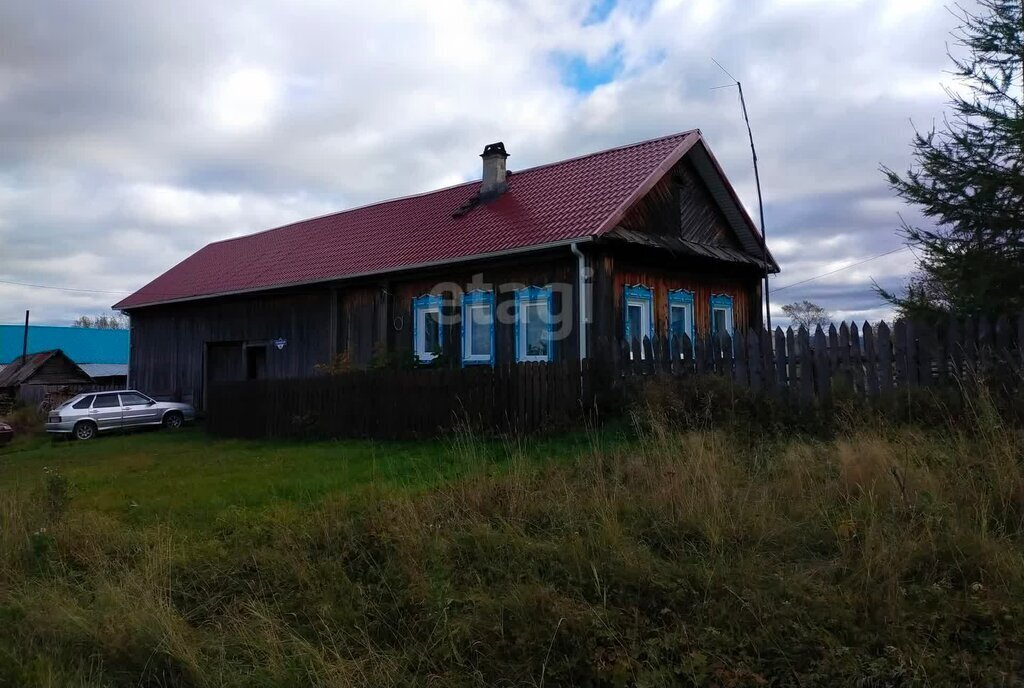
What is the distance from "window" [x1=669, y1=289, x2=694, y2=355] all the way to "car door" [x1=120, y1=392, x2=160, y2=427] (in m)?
13.8

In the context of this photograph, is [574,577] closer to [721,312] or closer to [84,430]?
[721,312]

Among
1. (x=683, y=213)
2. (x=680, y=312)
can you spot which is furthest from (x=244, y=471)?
(x=683, y=213)

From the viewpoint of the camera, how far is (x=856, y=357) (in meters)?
8.99

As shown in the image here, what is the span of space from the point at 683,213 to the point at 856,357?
24.4 ft

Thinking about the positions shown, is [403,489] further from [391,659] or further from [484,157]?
[484,157]

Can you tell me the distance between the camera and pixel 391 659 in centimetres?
439

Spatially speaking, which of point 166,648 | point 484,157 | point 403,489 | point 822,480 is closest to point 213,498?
point 403,489

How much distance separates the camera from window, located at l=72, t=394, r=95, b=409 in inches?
782

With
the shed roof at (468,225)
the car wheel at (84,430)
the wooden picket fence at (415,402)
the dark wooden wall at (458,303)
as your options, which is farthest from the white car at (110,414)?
the wooden picket fence at (415,402)

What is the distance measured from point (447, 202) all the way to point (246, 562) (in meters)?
13.8

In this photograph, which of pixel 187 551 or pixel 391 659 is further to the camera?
pixel 187 551

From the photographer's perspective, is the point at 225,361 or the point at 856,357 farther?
the point at 225,361

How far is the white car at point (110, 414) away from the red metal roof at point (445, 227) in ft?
9.98

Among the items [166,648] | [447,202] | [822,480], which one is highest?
[447,202]
